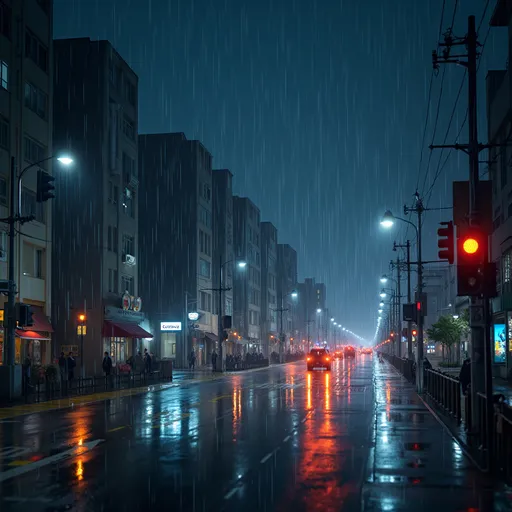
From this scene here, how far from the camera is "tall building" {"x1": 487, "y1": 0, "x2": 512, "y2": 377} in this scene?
5128cm

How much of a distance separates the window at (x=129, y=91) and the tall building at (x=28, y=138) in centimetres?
1547

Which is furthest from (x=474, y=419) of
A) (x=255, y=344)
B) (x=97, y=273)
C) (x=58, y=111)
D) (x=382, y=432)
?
(x=255, y=344)

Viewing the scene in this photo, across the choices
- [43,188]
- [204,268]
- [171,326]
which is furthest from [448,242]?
[204,268]

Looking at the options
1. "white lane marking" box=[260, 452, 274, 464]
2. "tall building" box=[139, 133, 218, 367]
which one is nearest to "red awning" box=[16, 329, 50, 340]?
"white lane marking" box=[260, 452, 274, 464]

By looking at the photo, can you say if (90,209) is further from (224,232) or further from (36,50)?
(224,232)

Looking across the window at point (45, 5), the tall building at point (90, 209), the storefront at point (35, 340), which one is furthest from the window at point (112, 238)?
the window at point (45, 5)

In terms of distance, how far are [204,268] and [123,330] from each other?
97.2 feet

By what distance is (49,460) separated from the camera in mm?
15594

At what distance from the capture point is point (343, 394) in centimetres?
3659

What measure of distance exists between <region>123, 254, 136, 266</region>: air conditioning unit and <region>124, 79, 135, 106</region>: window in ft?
42.3

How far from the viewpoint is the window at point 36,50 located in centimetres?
4682

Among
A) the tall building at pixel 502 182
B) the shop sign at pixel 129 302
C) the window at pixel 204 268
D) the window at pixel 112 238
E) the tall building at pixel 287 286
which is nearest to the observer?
the tall building at pixel 502 182

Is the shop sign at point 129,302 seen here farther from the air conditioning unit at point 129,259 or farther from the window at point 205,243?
the window at point 205,243

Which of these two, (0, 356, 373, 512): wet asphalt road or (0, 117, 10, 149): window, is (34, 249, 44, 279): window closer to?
(0, 117, 10, 149): window
